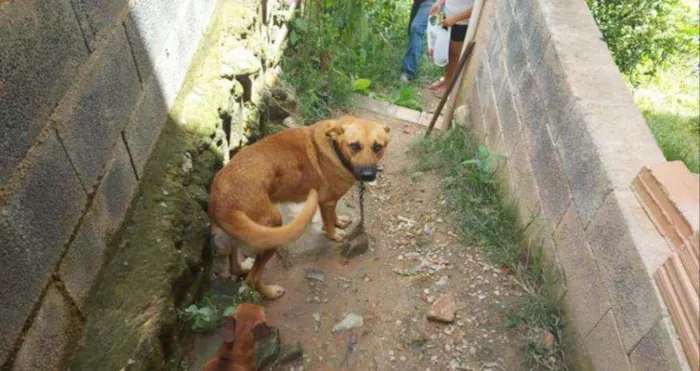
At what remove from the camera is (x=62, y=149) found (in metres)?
1.95

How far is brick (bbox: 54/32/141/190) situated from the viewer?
2.03 m

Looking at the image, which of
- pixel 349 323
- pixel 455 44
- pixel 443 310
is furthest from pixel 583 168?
pixel 455 44

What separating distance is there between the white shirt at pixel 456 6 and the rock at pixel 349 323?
3842 millimetres

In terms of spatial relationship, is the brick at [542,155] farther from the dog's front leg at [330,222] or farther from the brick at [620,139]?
the dog's front leg at [330,222]

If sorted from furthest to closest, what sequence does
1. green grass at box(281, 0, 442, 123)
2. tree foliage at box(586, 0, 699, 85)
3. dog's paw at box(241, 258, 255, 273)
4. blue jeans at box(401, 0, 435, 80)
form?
blue jeans at box(401, 0, 435, 80), tree foliage at box(586, 0, 699, 85), green grass at box(281, 0, 442, 123), dog's paw at box(241, 258, 255, 273)

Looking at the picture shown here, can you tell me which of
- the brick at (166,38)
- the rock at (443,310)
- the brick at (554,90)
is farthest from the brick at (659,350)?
the brick at (166,38)

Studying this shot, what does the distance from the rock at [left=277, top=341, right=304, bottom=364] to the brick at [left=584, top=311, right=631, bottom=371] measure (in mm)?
1601

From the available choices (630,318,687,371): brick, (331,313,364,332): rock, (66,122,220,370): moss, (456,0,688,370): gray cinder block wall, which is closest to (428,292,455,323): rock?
(331,313,364,332): rock

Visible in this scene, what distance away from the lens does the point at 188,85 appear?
3.32 m

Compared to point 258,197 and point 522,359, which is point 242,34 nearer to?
point 258,197

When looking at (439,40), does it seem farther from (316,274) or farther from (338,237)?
(316,274)

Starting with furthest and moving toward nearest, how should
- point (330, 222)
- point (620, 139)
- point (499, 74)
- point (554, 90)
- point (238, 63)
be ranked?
point (499, 74), point (238, 63), point (330, 222), point (554, 90), point (620, 139)

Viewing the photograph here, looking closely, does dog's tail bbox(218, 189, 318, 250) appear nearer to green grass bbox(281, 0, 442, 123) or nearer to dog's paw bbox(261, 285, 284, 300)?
dog's paw bbox(261, 285, 284, 300)

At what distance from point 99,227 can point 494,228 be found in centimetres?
262
